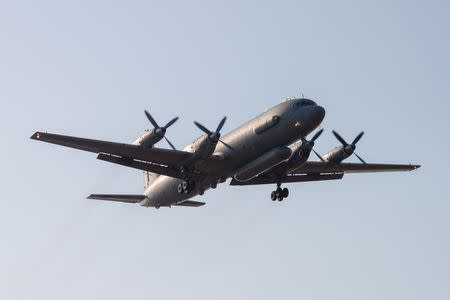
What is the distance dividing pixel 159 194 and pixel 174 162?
6544 millimetres

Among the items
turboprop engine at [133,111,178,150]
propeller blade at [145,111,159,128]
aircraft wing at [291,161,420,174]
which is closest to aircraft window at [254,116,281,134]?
turboprop engine at [133,111,178,150]

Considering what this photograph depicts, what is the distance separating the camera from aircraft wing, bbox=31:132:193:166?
60.1 m

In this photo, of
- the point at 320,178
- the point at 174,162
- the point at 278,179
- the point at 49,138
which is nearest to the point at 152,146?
the point at 174,162

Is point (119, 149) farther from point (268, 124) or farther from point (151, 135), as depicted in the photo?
point (268, 124)

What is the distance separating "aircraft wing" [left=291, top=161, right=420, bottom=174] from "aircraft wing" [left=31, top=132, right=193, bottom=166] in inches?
430

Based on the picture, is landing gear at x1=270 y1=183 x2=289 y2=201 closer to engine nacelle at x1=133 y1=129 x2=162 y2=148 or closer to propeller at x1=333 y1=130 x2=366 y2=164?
propeller at x1=333 y1=130 x2=366 y2=164

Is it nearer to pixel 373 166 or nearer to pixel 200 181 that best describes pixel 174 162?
A: pixel 200 181

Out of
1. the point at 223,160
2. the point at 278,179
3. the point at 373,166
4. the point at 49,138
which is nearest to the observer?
the point at 49,138

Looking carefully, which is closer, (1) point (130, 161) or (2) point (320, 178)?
(1) point (130, 161)

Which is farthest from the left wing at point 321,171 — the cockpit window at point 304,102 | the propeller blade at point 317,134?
the cockpit window at point 304,102

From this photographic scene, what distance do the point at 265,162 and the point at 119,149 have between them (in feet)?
33.5

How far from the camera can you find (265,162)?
204 feet

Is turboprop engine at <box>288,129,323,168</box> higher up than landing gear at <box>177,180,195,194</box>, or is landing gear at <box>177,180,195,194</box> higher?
turboprop engine at <box>288,129,323,168</box>

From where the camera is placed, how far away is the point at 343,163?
235 ft
